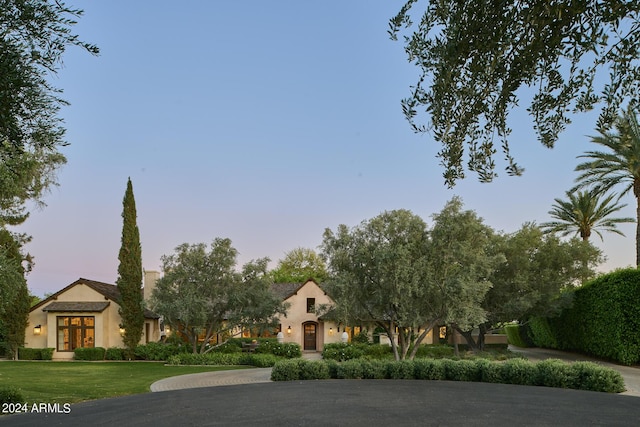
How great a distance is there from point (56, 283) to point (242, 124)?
21.9 meters

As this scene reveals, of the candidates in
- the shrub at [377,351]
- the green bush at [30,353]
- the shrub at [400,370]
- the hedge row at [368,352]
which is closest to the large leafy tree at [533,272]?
the hedge row at [368,352]

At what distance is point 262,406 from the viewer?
12.1m

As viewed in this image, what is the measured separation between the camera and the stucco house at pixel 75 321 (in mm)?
31875

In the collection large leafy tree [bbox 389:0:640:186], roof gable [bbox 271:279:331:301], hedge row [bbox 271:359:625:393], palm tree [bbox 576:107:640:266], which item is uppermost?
palm tree [bbox 576:107:640:266]

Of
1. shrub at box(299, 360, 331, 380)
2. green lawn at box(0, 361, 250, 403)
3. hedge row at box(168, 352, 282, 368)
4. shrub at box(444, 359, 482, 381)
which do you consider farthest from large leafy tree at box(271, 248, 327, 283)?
shrub at box(444, 359, 482, 381)

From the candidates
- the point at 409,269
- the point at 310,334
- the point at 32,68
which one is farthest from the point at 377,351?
the point at 32,68

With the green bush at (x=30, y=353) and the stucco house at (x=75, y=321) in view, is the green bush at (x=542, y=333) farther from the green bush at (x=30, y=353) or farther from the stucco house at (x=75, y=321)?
the green bush at (x=30, y=353)

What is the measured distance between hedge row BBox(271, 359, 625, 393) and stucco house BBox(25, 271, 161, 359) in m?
18.1

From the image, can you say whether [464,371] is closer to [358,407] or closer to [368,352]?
[358,407]

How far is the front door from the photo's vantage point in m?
39.2

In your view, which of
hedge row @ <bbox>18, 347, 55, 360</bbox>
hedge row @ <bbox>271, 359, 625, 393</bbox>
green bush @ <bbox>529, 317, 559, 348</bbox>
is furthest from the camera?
green bush @ <bbox>529, 317, 559, 348</bbox>

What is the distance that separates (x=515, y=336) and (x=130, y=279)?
29.6m

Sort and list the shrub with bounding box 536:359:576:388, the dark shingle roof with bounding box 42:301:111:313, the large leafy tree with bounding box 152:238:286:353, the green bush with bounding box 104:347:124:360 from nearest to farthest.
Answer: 1. the shrub with bounding box 536:359:576:388
2. the large leafy tree with bounding box 152:238:286:353
3. the green bush with bounding box 104:347:124:360
4. the dark shingle roof with bounding box 42:301:111:313

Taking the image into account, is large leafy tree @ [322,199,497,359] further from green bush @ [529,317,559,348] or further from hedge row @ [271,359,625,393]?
green bush @ [529,317,559,348]
